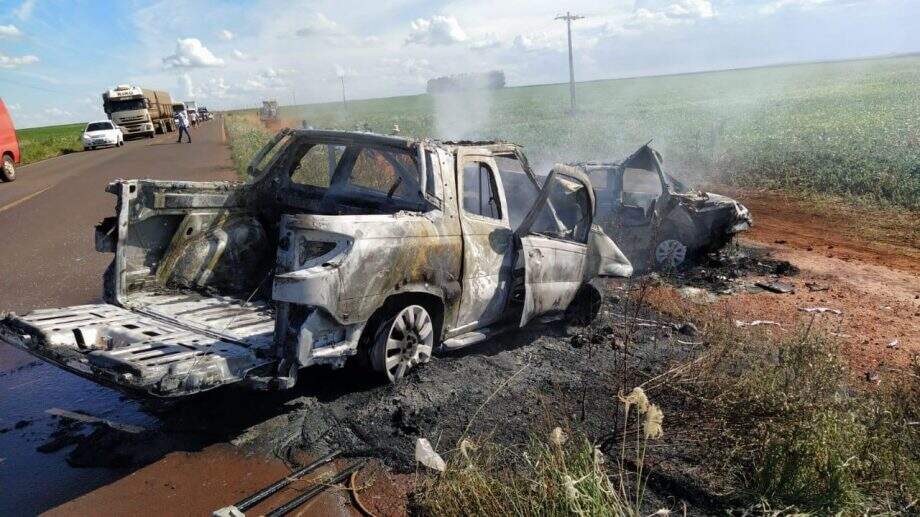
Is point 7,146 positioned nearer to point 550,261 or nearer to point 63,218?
point 63,218

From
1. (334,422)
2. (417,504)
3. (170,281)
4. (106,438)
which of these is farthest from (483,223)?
(106,438)

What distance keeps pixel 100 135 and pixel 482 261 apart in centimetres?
3400

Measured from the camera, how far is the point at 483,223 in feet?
16.9

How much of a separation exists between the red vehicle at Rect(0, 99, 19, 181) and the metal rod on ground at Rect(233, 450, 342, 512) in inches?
808

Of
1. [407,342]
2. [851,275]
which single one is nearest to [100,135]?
[407,342]

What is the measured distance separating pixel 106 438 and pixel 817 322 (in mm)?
7015

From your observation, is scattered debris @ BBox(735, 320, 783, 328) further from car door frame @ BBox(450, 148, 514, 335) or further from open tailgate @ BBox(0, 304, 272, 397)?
open tailgate @ BBox(0, 304, 272, 397)

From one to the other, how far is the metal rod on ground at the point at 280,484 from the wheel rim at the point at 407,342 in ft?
2.84

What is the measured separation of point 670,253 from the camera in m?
9.20

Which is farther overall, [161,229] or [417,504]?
[161,229]

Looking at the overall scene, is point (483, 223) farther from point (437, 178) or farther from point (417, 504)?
point (417, 504)

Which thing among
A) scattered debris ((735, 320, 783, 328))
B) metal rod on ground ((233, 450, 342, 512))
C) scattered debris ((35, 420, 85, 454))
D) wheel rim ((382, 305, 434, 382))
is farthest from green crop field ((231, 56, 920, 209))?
scattered debris ((35, 420, 85, 454))

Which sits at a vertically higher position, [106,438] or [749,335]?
[106,438]

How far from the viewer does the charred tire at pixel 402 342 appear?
14.9 ft
